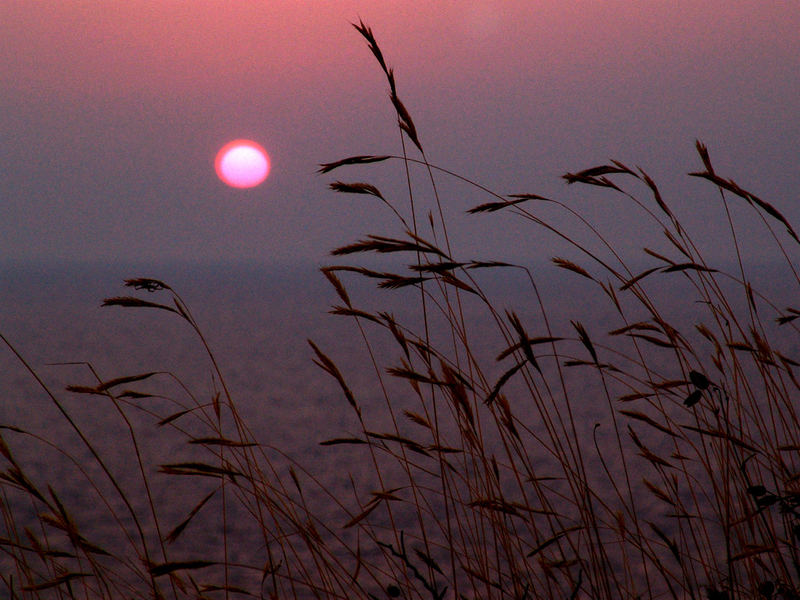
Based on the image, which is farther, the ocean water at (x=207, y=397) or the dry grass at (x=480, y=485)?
the ocean water at (x=207, y=397)

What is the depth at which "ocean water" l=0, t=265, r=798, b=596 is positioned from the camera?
15.1 ft

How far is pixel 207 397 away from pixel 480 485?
6.80 m

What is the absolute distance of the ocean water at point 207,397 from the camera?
15.1 ft

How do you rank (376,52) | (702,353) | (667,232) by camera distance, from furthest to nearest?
(702,353) → (667,232) → (376,52)

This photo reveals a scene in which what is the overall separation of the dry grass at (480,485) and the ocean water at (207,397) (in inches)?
3.0

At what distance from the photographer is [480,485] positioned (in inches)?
92.9

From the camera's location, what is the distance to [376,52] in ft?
4.78

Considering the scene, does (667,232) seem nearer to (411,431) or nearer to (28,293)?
(411,431)

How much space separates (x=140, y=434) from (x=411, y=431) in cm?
249

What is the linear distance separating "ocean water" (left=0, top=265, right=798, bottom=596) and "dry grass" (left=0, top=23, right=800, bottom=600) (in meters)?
0.08

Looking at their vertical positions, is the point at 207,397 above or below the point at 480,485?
above

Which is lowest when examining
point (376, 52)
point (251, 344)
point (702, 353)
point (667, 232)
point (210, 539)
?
point (210, 539)

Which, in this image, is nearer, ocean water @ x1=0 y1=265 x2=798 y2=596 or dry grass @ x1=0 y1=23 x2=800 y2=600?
dry grass @ x1=0 y1=23 x2=800 y2=600

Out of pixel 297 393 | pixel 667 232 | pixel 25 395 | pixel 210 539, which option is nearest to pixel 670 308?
pixel 297 393
